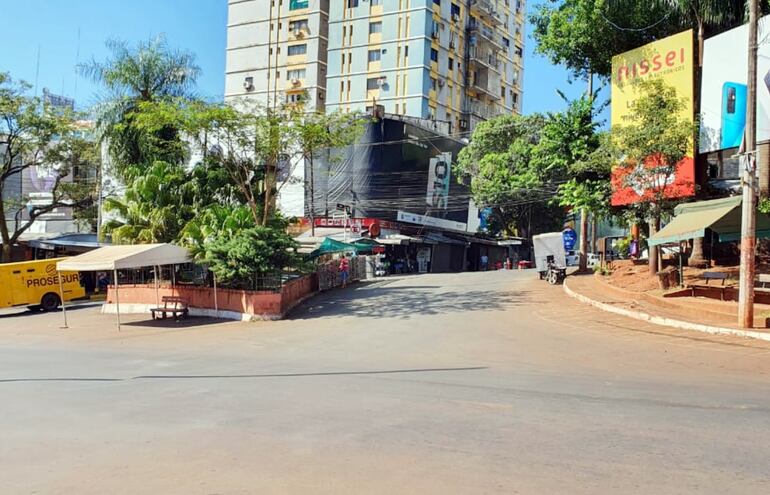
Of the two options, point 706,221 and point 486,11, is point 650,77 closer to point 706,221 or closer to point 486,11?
point 706,221

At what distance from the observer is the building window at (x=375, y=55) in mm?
60062

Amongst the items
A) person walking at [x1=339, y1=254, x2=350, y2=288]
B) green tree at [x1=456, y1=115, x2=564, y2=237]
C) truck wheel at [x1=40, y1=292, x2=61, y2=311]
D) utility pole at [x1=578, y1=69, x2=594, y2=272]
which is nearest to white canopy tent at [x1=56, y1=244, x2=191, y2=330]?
truck wheel at [x1=40, y1=292, x2=61, y2=311]

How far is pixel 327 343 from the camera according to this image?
14328mm

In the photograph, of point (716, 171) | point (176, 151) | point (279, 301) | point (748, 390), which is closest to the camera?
point (748, 390)

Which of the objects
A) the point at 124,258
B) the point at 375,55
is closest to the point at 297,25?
the point at 375,55

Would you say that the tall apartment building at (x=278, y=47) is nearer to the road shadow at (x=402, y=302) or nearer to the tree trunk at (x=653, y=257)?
the road shadow at (x=402, y=302)

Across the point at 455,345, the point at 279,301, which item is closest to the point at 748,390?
the point at 455,345

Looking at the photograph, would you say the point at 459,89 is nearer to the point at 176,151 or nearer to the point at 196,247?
the point at 176,151

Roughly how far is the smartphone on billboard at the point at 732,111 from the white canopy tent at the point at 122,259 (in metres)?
18.1

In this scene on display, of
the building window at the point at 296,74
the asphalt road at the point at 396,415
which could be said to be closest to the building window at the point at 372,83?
the building window at the point at 296,74

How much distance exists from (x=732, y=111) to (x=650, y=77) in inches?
112

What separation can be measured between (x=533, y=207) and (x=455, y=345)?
39.8 m

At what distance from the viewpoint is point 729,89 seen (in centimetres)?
1973

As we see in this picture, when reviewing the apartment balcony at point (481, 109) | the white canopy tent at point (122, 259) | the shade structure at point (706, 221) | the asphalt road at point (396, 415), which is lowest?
the asphalt road at point (396, 415)
